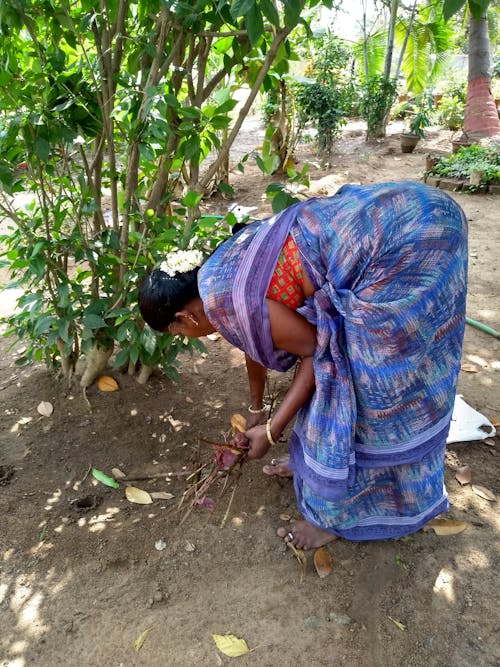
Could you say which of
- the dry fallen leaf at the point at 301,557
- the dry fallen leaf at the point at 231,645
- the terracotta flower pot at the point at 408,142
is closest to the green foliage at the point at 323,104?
the terracotta flower pot at the point at 408,142

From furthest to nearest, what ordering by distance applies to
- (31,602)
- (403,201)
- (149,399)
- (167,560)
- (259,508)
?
1. (149,399)
2. (259,508)
3. (167,560)
4. (31,602)
5. (403,201)

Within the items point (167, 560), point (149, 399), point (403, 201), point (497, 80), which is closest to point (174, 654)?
point (167, 560)

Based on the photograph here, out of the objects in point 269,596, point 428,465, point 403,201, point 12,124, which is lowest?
point 269,596

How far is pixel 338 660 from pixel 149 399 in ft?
4.64

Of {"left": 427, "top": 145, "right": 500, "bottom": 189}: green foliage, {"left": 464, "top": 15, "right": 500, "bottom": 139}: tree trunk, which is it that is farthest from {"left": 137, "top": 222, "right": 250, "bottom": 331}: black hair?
{"left": 464, "top": 15, "right": 500, "bottom": 139}: tree trunk

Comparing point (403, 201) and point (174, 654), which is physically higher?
point (403, 201)

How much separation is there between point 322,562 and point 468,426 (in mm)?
1015

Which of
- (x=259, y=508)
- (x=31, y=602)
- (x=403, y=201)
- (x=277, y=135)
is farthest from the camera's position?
(x=277, y=135)

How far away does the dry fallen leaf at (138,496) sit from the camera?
2.13m

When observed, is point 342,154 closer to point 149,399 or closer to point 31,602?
point 149,399

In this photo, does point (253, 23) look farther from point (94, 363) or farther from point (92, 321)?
point (94, 363)

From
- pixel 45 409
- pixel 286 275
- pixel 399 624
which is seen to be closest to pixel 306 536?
pixel 399 624

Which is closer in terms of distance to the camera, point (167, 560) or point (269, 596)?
point (269, 596)

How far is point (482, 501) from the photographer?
2.10 metres
